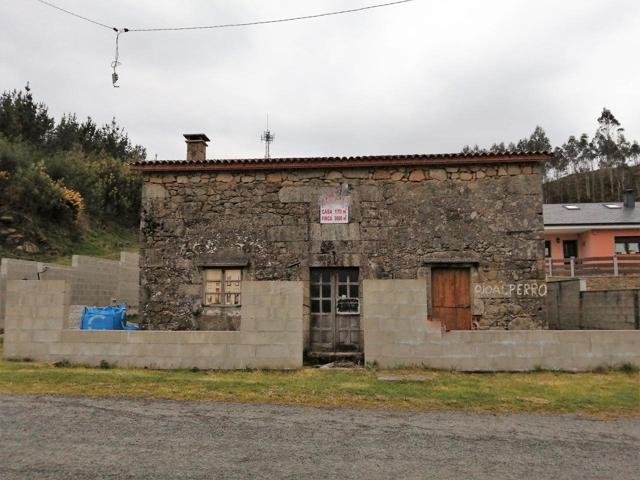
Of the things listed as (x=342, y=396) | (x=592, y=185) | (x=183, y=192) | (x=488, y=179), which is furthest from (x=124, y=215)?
(x=592, y=185)

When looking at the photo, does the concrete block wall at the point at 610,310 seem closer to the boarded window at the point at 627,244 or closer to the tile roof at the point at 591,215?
the tile roof at the point at 591,215

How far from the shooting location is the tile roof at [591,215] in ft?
89.2

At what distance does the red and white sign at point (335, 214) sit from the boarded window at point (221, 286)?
2.52 metres

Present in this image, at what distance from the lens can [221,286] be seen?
12.5 metres

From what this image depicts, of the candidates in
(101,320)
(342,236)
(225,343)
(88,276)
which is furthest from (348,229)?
(88,276)

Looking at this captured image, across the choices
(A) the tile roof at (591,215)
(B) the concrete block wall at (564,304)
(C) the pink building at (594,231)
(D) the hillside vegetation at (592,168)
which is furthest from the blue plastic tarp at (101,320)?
(D) the hillside vegetation at (592,168)

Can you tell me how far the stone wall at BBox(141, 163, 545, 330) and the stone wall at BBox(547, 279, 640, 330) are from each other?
290 centimetres

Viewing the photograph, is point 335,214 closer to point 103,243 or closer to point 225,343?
point 225,343

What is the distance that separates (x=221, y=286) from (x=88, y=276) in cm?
756

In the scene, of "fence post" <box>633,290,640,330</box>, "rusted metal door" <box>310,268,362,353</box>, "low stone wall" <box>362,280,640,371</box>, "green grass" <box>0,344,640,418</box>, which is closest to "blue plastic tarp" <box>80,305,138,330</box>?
"green grass" <box>0,344,640,418</box>

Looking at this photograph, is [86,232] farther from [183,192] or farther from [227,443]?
[227,443]

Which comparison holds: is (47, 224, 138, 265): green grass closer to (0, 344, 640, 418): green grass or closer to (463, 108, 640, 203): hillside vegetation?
(0, 344, 640, 418): green grass

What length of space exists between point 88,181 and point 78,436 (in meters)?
25.8

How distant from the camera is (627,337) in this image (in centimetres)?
938
